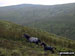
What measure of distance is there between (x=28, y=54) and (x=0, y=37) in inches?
296

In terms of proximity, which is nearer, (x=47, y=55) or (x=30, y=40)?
(x=47, y=55)

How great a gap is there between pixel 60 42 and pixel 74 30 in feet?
223

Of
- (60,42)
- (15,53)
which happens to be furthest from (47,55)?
(60,42)

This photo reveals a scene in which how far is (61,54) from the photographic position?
19.3 metres

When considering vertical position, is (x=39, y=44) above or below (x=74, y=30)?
above

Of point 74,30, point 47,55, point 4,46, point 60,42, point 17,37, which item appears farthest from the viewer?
point 74,30

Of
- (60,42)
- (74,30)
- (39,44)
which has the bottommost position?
(74,30)

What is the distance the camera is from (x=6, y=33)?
23.8 meters

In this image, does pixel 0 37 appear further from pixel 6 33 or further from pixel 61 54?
pixel 61 54

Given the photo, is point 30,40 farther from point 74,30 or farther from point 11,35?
point 74,30

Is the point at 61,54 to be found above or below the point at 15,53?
below

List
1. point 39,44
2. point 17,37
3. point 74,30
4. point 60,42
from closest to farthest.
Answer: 1. point 39,44
2. point 17,37
3. point 60,42
4. point 74,30

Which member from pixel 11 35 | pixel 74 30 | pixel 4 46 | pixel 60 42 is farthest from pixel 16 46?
pixel 74 30

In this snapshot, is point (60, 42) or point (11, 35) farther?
point (60, 42)
